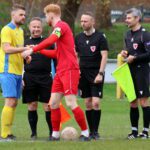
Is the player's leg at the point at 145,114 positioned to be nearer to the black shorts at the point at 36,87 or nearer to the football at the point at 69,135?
A: the football at the point at 69,135

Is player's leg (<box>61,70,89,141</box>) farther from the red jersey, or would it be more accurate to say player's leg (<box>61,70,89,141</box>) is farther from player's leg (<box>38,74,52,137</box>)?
player's leg (<box>38,74,52,137</box>)

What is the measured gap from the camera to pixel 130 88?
11914 millimetres

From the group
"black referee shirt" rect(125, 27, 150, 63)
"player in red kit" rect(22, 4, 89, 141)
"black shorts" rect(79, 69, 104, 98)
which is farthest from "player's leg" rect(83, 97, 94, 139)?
"black referee shirt" rect(125, 27, 150, 63)

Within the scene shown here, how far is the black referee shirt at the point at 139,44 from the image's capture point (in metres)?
11.7

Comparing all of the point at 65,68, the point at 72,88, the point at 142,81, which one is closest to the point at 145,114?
the point at 142,81

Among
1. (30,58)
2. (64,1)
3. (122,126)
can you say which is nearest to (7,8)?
(64,1)

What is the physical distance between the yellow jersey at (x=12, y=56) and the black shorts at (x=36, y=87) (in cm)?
26

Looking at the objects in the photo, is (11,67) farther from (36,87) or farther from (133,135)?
(133,135)

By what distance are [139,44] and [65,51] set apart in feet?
4.57

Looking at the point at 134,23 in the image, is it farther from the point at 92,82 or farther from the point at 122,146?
the point at 122,146

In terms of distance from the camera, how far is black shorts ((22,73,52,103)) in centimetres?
1211

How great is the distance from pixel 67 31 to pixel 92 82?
1.32m

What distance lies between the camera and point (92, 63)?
12.1 metres

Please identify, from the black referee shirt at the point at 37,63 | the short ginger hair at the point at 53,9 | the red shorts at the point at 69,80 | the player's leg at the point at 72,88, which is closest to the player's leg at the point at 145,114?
the player's leg at the point at 72,88
